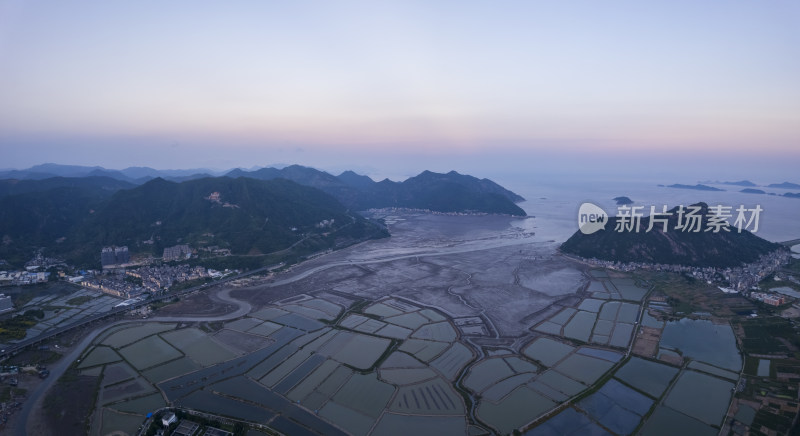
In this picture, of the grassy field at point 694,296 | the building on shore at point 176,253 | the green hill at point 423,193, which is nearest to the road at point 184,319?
the building on shore at point 176,253

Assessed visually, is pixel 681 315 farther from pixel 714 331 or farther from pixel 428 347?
pixel 428 347

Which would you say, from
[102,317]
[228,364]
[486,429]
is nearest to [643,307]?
[486,429]

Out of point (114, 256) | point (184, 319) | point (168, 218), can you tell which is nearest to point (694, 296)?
point (184, 319)

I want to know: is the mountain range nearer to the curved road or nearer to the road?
the road

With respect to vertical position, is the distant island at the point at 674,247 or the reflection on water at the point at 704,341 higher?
the distant island at the point at 674,247

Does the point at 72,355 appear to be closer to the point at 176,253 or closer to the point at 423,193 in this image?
the point at 176,253

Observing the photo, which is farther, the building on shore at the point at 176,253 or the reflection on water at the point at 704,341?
the building on shore at the point at 176,253

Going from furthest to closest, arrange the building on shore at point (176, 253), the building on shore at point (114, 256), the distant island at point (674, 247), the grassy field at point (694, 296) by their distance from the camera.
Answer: the building on shore at point (176, 253) < the building on shore at point (114, 256) < the distant island at point (674, 247) < the grassy field at point (694, 296)

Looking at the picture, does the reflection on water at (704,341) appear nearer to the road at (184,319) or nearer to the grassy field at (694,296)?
the grassy field at (694,296)

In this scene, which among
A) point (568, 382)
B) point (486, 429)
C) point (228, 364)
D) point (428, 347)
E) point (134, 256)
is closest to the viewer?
point (486, 429)
